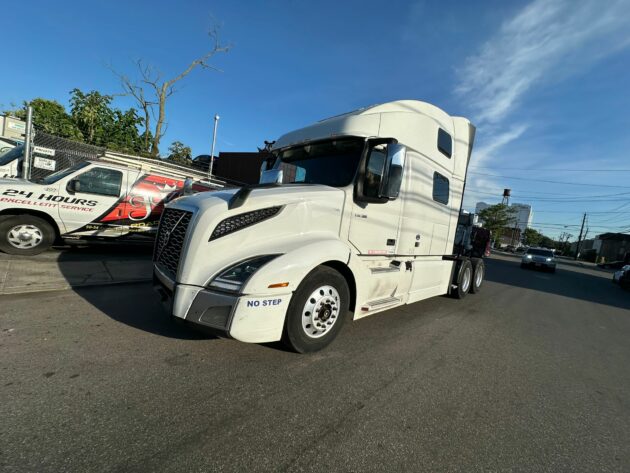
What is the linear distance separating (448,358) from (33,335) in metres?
4.65

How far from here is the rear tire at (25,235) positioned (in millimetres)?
5952

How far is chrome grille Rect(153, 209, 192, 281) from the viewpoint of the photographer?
3.15m

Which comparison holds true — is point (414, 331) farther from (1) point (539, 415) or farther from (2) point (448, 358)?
(1) point (539, 415)

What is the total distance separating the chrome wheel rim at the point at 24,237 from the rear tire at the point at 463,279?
8.90m

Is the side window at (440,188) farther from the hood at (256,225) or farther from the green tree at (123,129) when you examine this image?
the green tree at (123,129)

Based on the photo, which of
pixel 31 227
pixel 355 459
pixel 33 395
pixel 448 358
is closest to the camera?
pixel 355 459

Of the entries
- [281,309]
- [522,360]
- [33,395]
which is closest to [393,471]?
[281,309]


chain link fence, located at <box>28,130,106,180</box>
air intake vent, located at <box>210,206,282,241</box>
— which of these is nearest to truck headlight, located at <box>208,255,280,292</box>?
air intake vent, located at <box>210,206,282,241</box>

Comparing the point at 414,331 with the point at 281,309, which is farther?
the point at 414,331

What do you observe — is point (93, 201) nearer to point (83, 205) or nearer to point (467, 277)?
point (83, 205)

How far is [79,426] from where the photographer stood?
2.03 m

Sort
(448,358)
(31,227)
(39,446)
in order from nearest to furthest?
1. (39,446)
2. (448,358)
3. (31,227)

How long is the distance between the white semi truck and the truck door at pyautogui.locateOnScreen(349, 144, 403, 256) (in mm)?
13

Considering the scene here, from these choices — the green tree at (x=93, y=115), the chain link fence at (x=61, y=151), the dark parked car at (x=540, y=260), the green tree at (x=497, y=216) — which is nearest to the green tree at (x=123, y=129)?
the green tree at (x=93, y=115)
